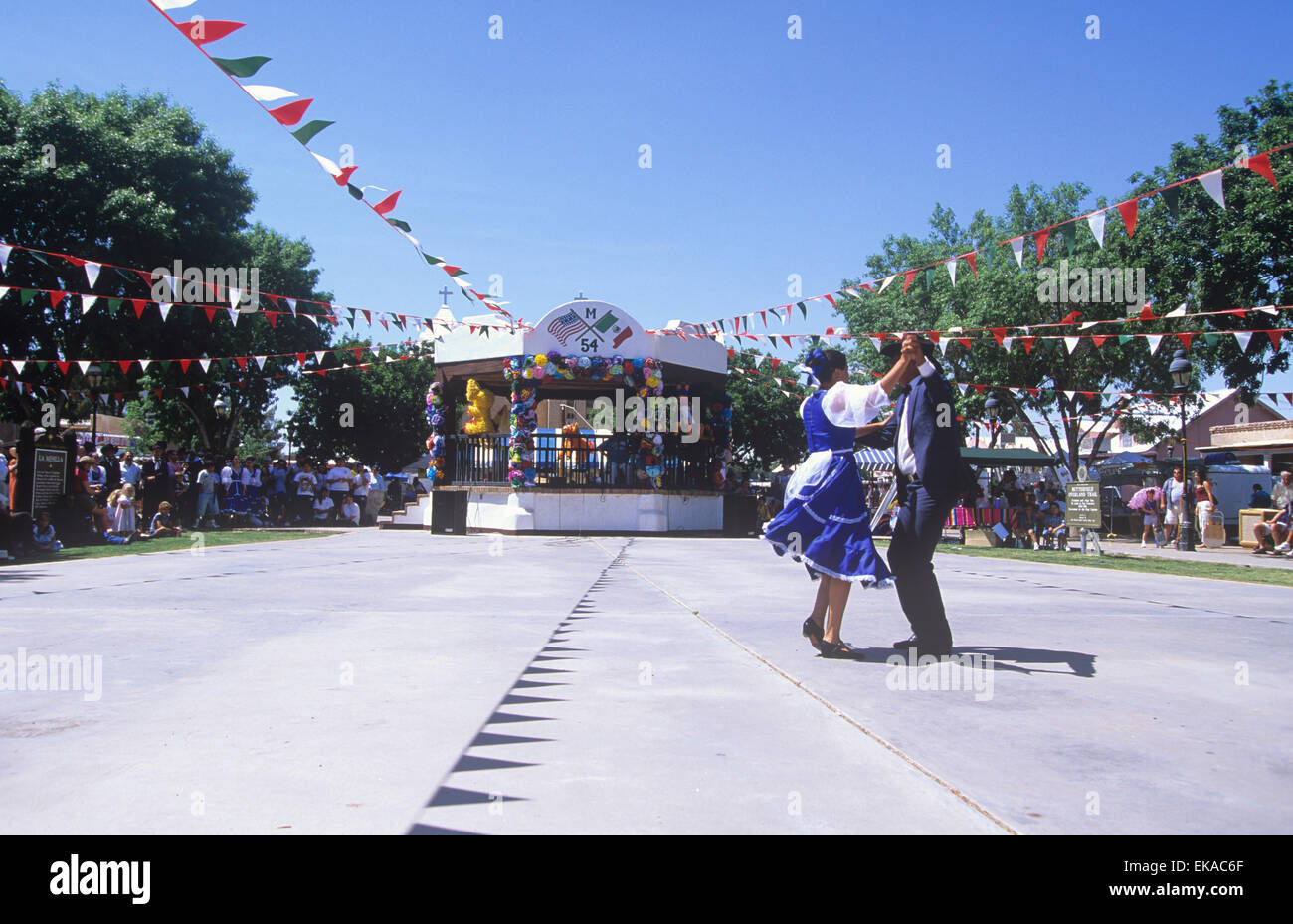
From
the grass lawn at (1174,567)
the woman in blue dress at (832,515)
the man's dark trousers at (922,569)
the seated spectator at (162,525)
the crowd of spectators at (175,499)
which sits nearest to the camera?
the man's dark trousers at (922,569)

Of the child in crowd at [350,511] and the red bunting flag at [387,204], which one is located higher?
the red bunting flag at [387,204]

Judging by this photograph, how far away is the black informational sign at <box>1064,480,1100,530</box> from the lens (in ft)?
56.4

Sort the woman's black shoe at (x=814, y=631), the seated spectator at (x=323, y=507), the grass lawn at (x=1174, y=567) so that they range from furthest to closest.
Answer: the seated spectator at (x=323, y=507) → the grass lawn at (x=1174, y=567) → the woman's black shoe at (x=814, y=631)

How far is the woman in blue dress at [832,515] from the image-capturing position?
5266mm

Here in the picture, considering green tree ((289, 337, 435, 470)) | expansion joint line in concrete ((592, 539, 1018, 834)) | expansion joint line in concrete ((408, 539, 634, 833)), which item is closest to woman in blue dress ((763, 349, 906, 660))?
expansion joint line in concrete ((592, 539, 1018, 834))

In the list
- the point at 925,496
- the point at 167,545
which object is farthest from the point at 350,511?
the point at 925,496

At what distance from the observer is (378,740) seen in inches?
135

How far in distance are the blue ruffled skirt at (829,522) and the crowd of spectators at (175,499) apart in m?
11.9

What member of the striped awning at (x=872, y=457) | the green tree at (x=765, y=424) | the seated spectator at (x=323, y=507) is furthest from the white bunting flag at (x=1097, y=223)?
the green tree at (x=765, y=424)

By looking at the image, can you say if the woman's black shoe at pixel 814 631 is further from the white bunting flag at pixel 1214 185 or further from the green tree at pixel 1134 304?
the green tree at pixel 1134 304

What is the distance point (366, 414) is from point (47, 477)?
36.2m

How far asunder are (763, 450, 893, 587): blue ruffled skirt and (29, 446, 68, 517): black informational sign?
1537 cm
